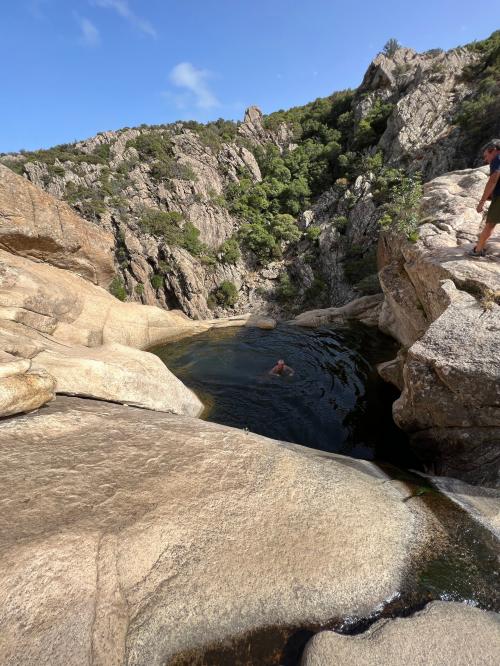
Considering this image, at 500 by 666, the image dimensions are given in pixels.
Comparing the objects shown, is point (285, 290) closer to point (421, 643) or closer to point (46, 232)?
point (46, 232)

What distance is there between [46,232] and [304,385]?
11.1 metres

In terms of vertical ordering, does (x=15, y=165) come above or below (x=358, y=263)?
above

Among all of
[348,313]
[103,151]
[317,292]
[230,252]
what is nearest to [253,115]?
[103,151]

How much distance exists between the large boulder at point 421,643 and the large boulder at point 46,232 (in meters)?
13.3

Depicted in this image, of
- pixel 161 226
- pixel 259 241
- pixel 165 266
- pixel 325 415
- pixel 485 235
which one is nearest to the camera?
pixel 485 235

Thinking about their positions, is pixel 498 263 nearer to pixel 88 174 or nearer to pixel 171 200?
pixel 171 200

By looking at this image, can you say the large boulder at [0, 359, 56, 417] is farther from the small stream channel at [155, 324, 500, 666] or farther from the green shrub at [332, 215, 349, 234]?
the green shrub at [332, 215, 349, 234]

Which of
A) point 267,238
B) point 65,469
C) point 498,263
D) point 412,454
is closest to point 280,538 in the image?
point 65,469

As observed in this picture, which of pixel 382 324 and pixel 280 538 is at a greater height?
pixel 382 324

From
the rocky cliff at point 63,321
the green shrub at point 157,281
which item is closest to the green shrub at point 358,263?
the green shrub at point 157,281

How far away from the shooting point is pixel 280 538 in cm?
362

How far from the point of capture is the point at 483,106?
28.4 m

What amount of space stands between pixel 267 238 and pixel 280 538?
121ft

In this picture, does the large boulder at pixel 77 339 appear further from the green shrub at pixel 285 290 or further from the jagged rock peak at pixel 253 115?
the jagged rock peak at pixel 253 115
